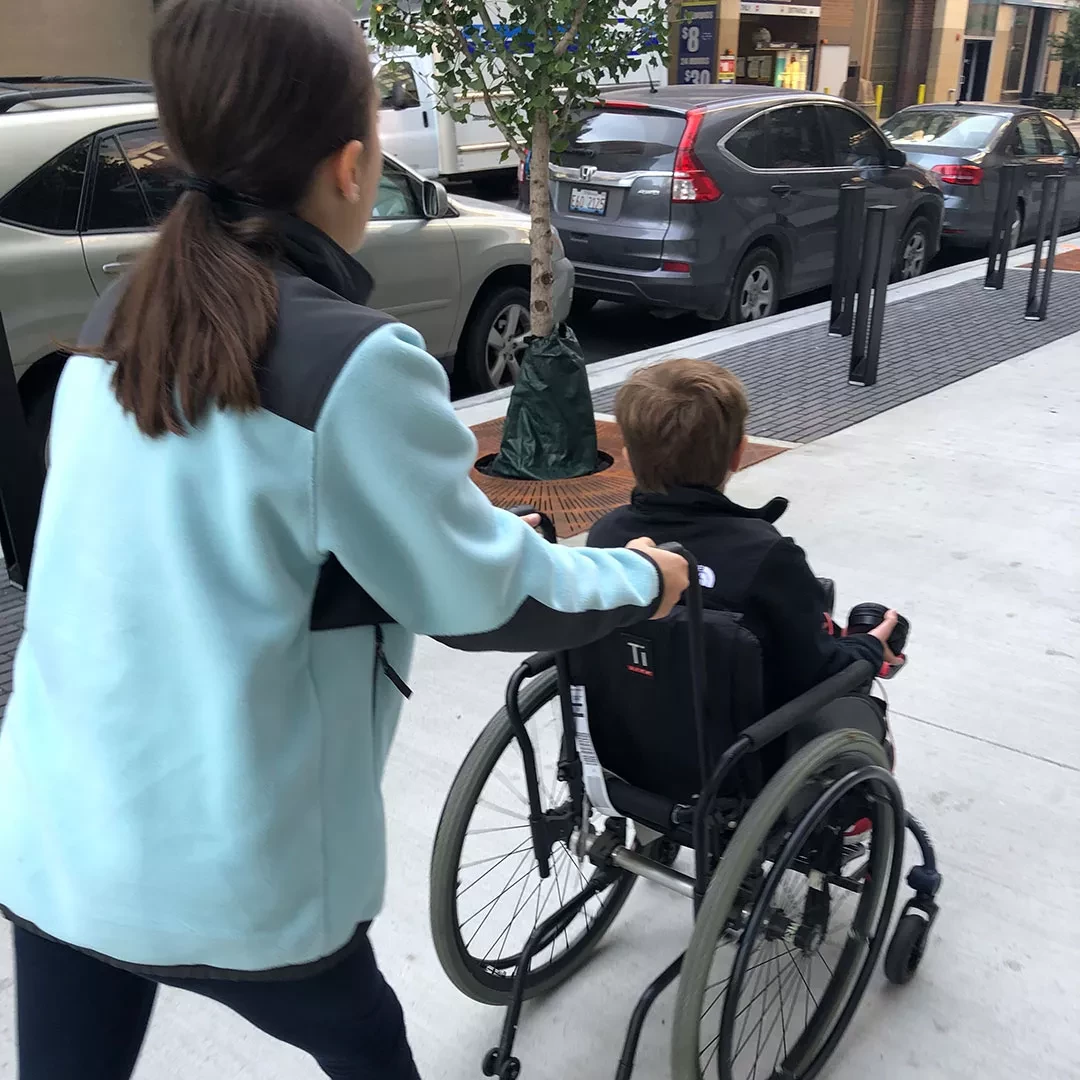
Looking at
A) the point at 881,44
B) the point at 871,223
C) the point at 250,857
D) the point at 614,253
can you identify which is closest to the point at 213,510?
the point at 250,857

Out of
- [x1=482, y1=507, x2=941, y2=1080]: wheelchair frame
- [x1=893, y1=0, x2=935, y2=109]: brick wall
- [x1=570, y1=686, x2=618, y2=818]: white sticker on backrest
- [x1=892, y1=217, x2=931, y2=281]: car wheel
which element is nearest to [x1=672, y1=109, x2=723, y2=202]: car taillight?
[x1=892, y1=217, x2=931, y2=281]: car wheel

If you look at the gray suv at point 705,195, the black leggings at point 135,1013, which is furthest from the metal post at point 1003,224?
the black leggings at point 135,1013

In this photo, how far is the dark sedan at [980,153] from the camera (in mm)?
10789

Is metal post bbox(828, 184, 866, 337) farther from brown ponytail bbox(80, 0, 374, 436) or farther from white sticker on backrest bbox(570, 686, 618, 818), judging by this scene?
brown ponytail bbox(80, 0, 374, 436)

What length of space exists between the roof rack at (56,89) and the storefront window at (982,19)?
32.4 metres

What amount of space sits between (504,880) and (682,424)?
1258 mm

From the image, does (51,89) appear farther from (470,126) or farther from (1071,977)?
(470,126)

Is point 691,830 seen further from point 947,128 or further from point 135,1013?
point 947,128

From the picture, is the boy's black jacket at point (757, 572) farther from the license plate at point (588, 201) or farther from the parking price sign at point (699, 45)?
the parking price sign at point (699, 45)

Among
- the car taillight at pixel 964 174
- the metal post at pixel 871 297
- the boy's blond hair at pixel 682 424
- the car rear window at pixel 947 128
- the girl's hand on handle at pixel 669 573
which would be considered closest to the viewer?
the girl's hand on handle at pixel 669 573

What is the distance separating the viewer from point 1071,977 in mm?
2379

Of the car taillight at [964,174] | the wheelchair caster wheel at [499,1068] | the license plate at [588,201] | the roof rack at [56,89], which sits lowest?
the wheelchair caster wheel at [499,1068]

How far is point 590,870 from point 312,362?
74.0 inches

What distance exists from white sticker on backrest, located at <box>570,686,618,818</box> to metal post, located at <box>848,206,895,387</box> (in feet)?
16.4
